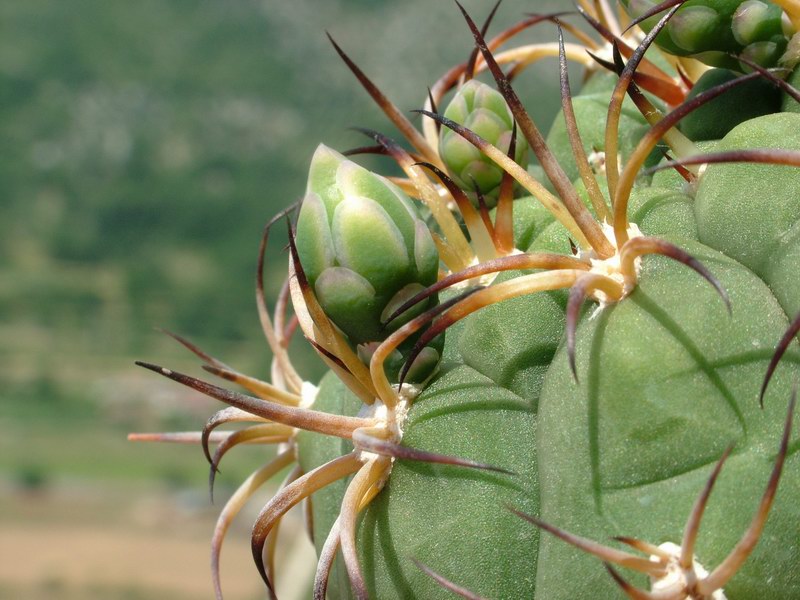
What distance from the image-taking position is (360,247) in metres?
1.89

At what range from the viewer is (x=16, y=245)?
11312cm

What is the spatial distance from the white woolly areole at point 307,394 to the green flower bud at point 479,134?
629 mm

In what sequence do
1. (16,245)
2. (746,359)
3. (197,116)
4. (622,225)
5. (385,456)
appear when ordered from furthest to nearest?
(197,116)
(16,245)
(385,456)
(622,225)
(746,359)

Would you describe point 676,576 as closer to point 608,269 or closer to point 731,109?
point 608,269

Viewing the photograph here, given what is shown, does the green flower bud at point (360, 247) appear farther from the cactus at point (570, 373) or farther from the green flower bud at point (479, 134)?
the green flower bud at point (479, 134)

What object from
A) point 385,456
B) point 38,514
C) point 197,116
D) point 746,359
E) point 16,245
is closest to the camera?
point 746,359

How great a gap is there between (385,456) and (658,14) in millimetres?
1040

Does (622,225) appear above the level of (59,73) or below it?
above

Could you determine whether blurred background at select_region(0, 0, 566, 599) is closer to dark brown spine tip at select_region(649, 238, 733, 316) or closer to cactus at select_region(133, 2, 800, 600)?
cactus at select_region(133, 2, 800, 600)

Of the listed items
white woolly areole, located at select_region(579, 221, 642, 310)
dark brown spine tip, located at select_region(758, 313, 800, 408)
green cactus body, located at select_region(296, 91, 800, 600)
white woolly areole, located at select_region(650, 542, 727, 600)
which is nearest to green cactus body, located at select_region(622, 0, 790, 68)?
green cactus body, located at select_region(296, 91, 800, 600)

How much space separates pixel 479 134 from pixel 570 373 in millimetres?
840

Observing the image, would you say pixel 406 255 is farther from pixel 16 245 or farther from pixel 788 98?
pixel 16 245

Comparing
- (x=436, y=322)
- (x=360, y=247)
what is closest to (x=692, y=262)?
(x=436, y=322)

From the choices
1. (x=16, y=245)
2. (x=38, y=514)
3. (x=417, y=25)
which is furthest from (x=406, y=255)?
(x=417, y=25)
